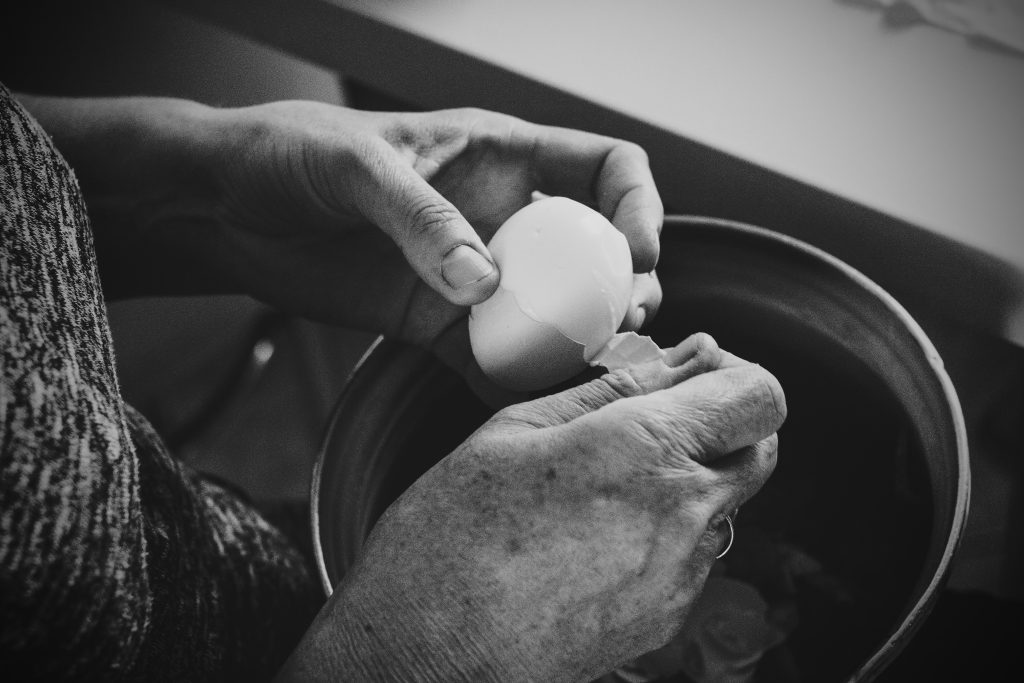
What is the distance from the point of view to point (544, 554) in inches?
16.3

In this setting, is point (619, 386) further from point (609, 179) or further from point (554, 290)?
point (609, 179)

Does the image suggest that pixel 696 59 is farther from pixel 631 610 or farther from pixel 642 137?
pixel 631 610

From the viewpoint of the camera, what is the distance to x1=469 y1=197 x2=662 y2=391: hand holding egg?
1.67 ft

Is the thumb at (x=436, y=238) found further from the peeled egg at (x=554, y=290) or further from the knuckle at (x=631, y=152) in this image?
the knuckle at (x=631, y=152)

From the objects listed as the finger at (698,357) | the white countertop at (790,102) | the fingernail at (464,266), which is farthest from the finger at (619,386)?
the white countertop at (790,102)

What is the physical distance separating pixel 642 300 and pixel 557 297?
120 mm

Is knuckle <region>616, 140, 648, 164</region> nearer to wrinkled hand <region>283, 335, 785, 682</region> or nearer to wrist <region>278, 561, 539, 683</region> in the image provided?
wrinkled hand <region>283, 335, 785, 682</region>

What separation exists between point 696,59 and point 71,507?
2.16ft

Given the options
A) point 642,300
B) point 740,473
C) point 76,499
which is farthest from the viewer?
point 642,300

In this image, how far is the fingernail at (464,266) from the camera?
52 cm

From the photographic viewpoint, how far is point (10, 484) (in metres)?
0.34

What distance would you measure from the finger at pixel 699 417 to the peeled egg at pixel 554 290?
0.28 ft

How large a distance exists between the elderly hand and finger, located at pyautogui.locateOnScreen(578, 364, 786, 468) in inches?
5.5

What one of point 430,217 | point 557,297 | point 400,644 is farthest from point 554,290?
point 400,644
